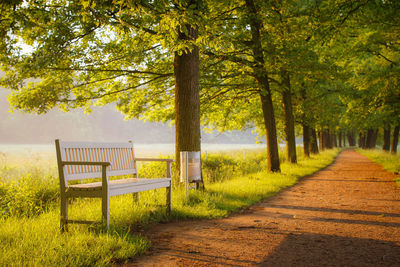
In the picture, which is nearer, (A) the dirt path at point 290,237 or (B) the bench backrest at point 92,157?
(A) the dirt path at point 290,237

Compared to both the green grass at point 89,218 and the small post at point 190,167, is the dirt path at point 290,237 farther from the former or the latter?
the small post at point 190,167

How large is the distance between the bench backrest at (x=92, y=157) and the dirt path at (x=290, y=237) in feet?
4.69

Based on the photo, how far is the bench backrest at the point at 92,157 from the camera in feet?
16.4

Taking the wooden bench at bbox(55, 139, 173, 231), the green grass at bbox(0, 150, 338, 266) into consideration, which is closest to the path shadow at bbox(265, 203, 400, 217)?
the green grass at bbox(0, 150, 338, 266)

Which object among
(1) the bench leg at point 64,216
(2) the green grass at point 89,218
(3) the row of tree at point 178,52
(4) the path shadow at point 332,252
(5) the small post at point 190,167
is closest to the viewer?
(2) the green grass at point 89,218

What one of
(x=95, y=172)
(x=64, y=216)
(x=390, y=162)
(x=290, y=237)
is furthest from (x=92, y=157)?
(x=390, y=162)

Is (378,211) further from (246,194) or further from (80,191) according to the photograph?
(80,191)

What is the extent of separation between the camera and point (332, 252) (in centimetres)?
409

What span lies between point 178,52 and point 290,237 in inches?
169

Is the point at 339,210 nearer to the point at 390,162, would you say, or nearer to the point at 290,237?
the point at 290,237

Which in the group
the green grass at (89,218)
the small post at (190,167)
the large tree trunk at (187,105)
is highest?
the large tree trunk at (187,105)

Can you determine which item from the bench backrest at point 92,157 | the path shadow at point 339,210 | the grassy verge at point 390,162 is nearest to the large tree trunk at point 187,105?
the bench backrest at point 92,157

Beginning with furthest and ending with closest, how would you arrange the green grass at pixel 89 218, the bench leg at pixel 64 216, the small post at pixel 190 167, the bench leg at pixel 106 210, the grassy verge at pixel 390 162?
the grassy verge at pixel 390 162, the small post at pixel 190 167, the bench leg at pixel 64 216, the bench leg at pixel 106 210, the green grass at pixel 89 218

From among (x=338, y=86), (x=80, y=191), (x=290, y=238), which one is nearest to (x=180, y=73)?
(x=80, y=191)
